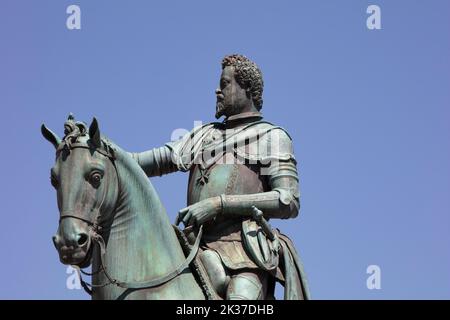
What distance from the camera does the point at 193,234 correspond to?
1098 centimetres

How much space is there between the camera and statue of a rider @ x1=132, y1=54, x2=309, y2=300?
1097cm

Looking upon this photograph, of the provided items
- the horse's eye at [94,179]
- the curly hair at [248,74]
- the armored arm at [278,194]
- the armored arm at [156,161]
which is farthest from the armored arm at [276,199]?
the horse's eye at [94,179]

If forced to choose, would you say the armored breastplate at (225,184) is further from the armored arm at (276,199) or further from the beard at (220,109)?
the beard at (220,109)

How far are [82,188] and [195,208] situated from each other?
4.99ft

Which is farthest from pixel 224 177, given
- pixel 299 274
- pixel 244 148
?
pixel 299 274

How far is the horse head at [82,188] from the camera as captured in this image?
9852 millimetres

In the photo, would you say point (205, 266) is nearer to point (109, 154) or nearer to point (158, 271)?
point (158, 271)

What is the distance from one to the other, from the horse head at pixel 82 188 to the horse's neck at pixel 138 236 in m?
0.13

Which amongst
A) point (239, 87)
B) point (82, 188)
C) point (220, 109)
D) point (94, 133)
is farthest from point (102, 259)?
point (239, 87)

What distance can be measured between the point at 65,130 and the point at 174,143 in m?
2.03

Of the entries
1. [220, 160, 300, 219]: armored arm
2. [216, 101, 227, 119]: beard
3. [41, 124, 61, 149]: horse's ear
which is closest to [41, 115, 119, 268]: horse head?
[41, 124, 61, 149]: horse's ear

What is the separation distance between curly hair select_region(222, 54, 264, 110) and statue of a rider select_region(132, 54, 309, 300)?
0.01m

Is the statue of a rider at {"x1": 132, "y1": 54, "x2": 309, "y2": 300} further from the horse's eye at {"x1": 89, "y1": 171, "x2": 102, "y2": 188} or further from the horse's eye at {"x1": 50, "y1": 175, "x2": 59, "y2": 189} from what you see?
the horse's eye at {"x1": 50, "y1": 175, "x2": 59, "y2": 189}

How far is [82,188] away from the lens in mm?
9938
